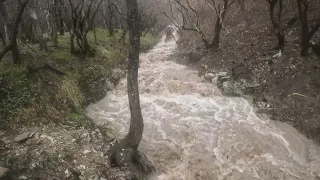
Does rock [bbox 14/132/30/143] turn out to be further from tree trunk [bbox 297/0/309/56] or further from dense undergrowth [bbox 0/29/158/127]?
tree trunk [bbox 297/0/309/56]

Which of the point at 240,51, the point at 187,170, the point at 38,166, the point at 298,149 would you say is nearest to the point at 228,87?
the point at 240,51

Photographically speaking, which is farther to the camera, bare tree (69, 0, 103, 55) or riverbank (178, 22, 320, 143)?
bare tree (69, 0, 103, 55)

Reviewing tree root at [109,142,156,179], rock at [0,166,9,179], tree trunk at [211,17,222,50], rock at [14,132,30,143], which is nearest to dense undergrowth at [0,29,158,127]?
rock at [14,132,30,143]

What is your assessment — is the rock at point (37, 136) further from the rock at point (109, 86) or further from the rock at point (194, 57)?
the rock at point (194, 57)

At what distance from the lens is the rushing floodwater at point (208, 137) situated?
249 inches

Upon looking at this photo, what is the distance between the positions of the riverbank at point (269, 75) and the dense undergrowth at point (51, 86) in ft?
17.3

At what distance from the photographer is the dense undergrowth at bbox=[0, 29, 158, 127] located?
7106mm

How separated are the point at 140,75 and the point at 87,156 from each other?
7442mm

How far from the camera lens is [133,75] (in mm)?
5859

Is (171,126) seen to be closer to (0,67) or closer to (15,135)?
(15,135)

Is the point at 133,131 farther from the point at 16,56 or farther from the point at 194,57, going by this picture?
the point at 194,57

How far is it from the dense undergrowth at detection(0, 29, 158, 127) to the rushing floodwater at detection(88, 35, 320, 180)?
2.52ft

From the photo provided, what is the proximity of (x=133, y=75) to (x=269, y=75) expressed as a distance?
6624 millimetres

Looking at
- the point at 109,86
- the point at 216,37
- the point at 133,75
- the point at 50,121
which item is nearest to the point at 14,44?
the point at 50,121
